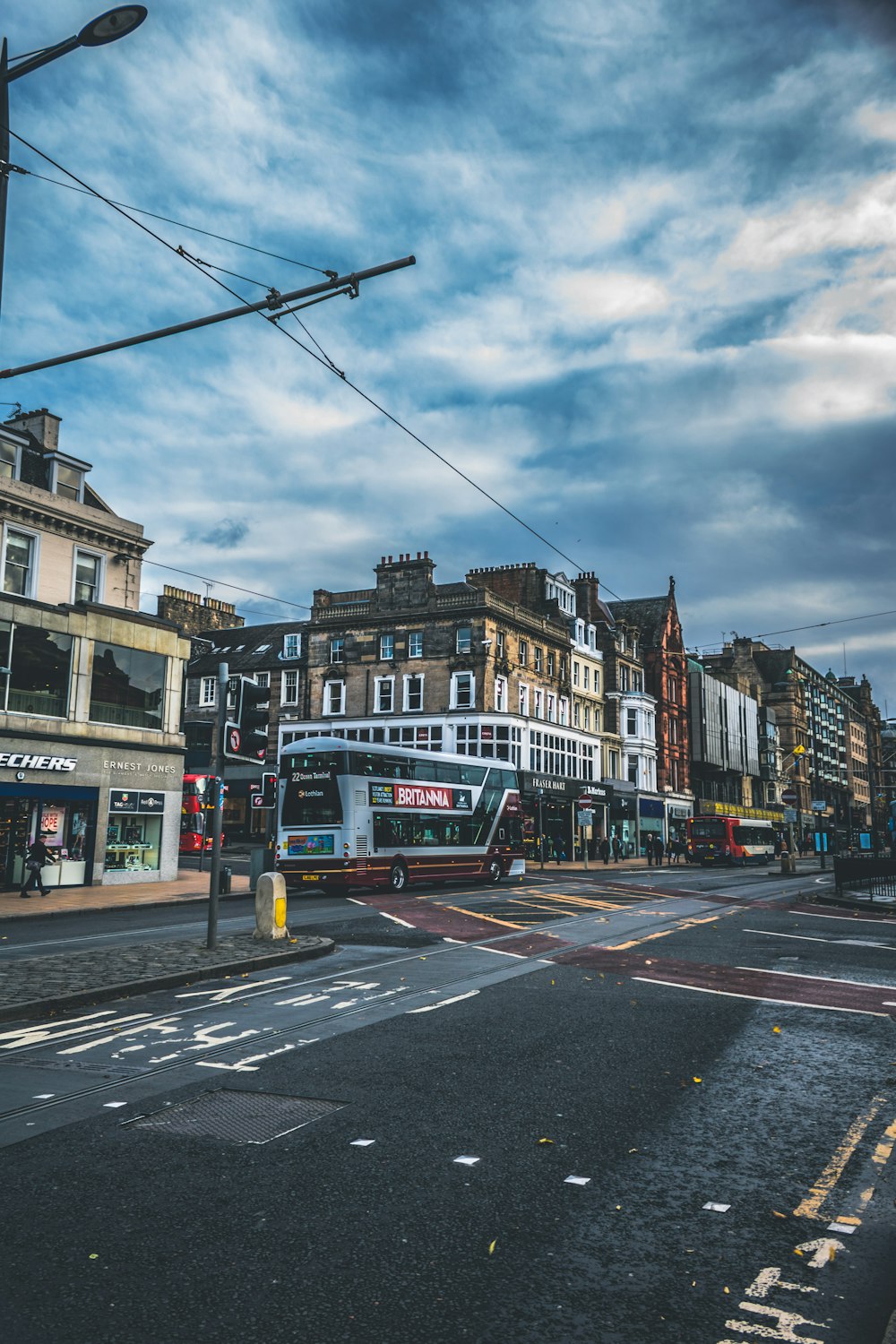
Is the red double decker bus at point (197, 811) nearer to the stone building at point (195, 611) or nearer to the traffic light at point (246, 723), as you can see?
the stone building at point (195, 611)

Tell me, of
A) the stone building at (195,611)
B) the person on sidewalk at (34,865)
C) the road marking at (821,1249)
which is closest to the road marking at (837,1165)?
the road marking at (821,1249)

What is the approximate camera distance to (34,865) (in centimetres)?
2722

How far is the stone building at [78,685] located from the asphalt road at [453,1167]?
66.1ft

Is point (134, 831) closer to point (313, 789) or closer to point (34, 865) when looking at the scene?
point (34, 865)

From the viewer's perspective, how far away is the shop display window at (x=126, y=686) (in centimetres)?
3144

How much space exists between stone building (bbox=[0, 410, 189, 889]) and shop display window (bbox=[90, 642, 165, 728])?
45 millimetres

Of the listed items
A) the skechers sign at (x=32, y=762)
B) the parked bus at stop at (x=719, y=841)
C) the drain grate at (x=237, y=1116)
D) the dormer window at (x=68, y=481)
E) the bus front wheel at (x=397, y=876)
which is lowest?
the drain grate at (x=237, y=1116)

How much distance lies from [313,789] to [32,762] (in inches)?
325

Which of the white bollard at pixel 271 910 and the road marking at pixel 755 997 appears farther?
the white bollard at pixel 271 910

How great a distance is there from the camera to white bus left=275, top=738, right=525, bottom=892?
91.5 feet

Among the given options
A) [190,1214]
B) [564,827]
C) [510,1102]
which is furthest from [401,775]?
[564,827]

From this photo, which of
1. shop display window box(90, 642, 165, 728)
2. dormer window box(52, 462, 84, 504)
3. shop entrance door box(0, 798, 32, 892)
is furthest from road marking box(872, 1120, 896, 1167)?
dormer window box(52, 462, 84, 504)

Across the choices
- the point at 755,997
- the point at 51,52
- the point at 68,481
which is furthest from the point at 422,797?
the point at 51,52

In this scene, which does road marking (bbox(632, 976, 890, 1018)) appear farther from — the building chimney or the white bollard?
the building chimney
